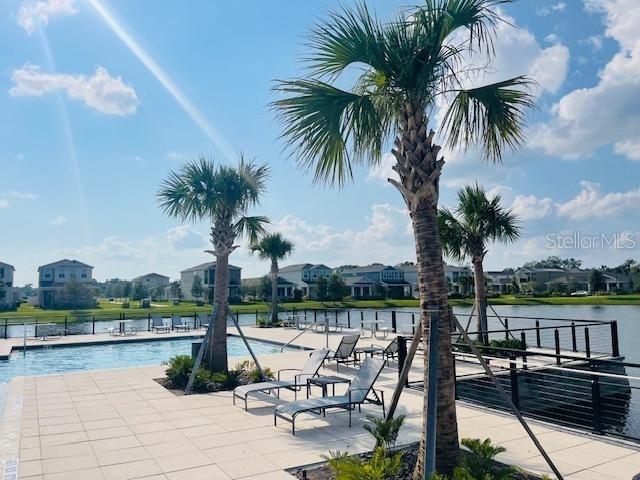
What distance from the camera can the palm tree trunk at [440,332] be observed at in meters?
4.43

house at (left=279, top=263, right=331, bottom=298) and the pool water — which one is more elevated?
house at (left=279, top=263, right=331, bottom=298)

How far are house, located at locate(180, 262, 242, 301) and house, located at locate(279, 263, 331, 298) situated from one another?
31.7 feet

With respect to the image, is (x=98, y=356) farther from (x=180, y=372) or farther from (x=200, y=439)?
(x=200, y=439)

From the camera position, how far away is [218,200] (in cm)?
1102

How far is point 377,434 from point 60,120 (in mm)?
12930

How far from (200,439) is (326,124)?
14.6ft

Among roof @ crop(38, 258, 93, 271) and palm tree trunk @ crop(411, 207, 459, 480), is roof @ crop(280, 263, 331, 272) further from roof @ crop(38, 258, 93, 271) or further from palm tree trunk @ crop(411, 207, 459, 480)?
palm tree trunk @ crop(411, 207, 459, 480)

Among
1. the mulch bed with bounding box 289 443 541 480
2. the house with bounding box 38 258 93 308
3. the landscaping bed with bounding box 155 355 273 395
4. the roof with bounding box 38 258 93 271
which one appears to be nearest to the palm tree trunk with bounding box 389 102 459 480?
the mulch bed with bounding box 289 443 541 480

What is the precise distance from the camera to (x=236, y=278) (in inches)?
2660

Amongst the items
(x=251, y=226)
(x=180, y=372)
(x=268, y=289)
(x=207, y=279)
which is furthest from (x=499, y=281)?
(x=180, y=372)

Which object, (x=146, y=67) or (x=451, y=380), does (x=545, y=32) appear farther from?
(x=146, y=67)

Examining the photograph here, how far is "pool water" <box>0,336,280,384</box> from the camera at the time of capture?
14.3m

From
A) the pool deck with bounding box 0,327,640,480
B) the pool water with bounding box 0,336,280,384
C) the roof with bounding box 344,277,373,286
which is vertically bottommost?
the pool water with bounding box 0,336,280,384

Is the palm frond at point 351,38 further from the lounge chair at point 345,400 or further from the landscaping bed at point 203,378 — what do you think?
the landscaping bed at point 203,378
